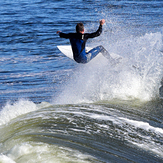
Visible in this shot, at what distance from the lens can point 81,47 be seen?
845 cm

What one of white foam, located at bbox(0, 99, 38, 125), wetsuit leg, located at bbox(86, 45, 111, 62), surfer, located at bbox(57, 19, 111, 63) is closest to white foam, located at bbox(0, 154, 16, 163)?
white foam, located at bbox(0, 99, 38, 125)

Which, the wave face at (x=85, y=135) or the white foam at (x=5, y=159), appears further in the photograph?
the wave face at (x=85, y=135)

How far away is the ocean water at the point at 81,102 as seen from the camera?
4637 millimetres

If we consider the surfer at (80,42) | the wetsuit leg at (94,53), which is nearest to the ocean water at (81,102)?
the wetsuit leg at (94,53)

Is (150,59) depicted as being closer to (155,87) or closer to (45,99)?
(155,87)

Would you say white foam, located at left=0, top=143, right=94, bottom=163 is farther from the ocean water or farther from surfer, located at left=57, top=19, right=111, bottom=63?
surfer, located at left=57, top=19, right=111, bottom=63

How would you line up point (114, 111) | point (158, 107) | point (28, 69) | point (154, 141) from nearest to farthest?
point (154, 141) → point (114, 111) → point (158, 107) → point (28, 69)

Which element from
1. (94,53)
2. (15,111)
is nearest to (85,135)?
(15,111)

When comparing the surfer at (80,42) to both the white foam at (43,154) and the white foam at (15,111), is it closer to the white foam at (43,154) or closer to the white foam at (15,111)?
the white foam at (15,111)

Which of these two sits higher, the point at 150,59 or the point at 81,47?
the point at 150,59

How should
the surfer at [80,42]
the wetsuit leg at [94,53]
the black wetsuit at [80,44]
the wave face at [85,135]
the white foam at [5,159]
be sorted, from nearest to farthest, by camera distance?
the white foam at [5,159]
the wave face at [85,135]
the surfer at [80,42]
the black wetsuit at [80,44]
the wetsuit leg at [94,53]

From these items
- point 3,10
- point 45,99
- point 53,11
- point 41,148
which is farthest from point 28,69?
point 3,10

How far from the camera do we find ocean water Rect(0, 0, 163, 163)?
464 centimetres

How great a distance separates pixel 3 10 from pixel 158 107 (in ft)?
79.4
